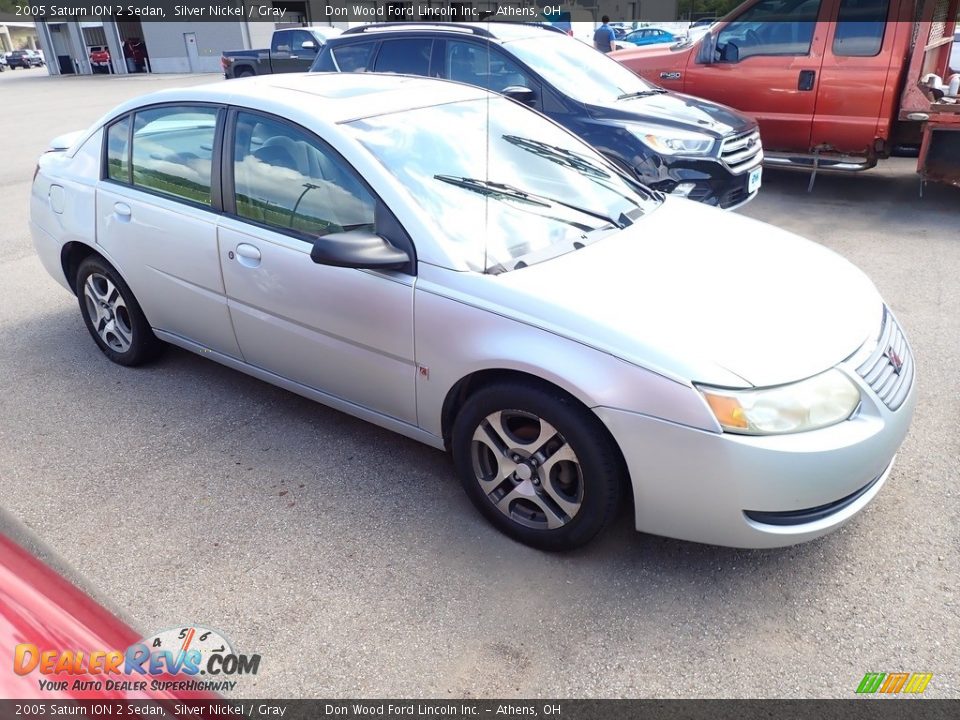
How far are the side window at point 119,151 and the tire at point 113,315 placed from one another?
1.59 feet

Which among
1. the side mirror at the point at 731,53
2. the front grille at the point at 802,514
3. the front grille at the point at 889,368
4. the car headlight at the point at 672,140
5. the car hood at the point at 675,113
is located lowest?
the front grille at the point at 802,514

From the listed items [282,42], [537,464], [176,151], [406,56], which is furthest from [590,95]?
[282,42]

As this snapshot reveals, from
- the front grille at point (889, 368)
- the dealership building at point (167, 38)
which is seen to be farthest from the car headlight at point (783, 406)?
the dealership building at point (167, 38)

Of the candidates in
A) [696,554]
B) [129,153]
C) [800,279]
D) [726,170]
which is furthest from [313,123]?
[726,170]

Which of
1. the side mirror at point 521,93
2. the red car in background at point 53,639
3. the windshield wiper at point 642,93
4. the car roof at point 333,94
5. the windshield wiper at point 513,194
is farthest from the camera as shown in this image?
the windshield wiper at point 642,93

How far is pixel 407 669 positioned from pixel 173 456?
170 cm

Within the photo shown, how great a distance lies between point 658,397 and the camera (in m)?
2.29

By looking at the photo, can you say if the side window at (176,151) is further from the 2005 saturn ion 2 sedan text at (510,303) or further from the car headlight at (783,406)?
the car headlight at (783,406)

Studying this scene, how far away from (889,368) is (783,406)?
0.62 metres

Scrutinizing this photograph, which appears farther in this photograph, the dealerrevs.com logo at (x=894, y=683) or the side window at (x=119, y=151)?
the side window at (x=119, y=151)

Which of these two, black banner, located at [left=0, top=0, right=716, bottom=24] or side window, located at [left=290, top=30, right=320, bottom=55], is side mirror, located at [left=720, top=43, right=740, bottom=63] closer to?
black banner, located at [left=0, top=0, right=716, bottom=24]

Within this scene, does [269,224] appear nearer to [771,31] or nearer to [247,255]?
[247,255]

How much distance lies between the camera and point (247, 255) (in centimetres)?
319

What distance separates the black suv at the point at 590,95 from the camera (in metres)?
5.99
